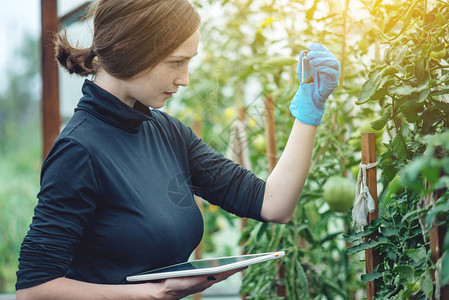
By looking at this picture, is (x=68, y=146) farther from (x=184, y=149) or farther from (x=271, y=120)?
(x=271, y=120)

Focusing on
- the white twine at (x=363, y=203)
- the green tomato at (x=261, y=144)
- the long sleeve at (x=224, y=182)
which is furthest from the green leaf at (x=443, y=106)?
the green tomato at (x=261, y=144)

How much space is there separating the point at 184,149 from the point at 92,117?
0.86 feet

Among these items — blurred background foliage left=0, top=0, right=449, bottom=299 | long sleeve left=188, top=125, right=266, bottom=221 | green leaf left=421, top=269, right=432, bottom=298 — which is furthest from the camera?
long sleeve left=188, top=125, right=266, bottom=221

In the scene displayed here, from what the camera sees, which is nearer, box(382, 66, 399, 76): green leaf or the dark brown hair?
box(382, 66, 399, 76): green leaf

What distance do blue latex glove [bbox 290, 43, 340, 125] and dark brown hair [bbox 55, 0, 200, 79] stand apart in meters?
0.27

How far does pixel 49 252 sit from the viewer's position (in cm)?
92

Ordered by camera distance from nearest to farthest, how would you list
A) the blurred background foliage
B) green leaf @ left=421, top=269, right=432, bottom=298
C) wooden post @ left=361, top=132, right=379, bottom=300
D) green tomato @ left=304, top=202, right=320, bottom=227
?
green leaf @ left=421, top=269, right=432, bottom=298 → the blurred background foliage → wooden post @ left=361, top=132, right=379, bottom=300 → green tomato @ left=304, top=202, right=320, bottom=227

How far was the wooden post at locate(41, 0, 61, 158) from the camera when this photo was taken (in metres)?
2.03

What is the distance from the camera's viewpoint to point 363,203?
102 centimetres

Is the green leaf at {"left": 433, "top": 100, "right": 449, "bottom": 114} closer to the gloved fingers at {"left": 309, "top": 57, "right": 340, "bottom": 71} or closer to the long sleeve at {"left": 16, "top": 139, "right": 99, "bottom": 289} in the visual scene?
the gloved fingers at {"left": 309, "top": 57, "right": 340, "bottom": 71}

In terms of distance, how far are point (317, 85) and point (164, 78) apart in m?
0.34

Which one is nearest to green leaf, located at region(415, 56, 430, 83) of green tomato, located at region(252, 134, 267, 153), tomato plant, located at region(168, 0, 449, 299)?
tomato plant, located at region(168, 0, 449, 299)

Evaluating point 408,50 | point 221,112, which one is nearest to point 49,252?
point 408,50

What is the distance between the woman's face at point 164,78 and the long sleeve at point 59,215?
175 millimetres
